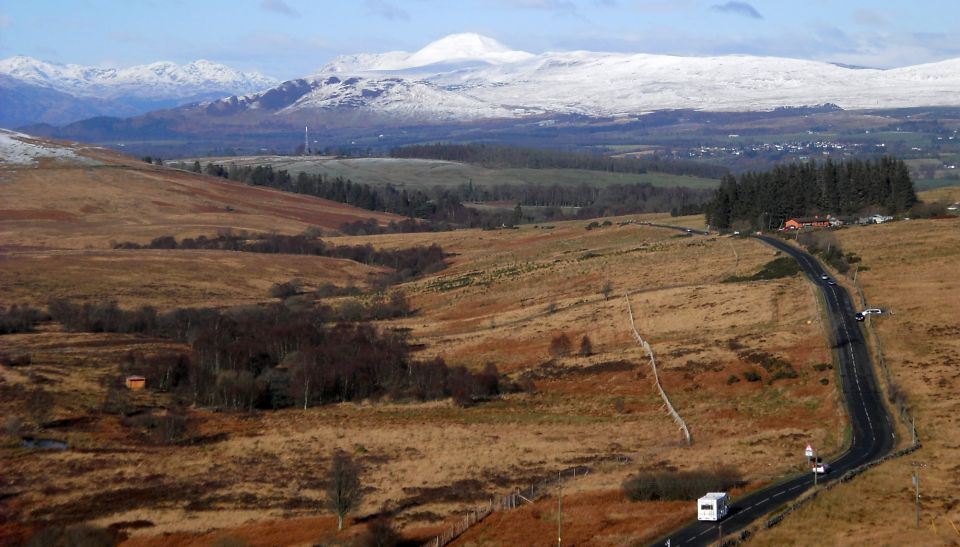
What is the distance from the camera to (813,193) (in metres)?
128

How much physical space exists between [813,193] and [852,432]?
79.1m

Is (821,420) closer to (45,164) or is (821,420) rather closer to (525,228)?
(525,228)

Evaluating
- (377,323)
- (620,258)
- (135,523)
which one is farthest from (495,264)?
(135,523)

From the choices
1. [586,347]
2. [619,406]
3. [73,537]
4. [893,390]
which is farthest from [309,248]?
[73,537]

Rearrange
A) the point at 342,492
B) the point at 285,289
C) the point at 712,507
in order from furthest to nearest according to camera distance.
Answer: the point at 285,289
the point at 342,492
the point at 712,507

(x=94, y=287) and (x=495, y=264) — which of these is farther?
(x=495, y=264)

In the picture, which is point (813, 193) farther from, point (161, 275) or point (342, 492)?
point (342, 492)

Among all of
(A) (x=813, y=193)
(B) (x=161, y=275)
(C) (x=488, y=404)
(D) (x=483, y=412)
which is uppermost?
(A) (x=813, y=193)

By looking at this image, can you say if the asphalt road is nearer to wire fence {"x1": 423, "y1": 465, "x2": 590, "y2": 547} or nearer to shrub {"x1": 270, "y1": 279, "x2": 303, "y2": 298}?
wire fence {"x1": 423, "y1": 465, "x2": 590, "y2": 547}

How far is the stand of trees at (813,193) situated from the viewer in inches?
4860

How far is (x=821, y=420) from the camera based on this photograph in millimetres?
56375

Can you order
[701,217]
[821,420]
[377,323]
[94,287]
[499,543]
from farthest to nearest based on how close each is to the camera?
1. [701,217]
2. [94,287]
3. [377,323]
4. [821,420]
5. [499,543]

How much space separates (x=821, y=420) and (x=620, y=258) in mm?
56112

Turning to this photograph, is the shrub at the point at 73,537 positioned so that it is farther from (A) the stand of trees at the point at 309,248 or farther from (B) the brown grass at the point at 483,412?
(A) the stand of trees at the point at 309,248
